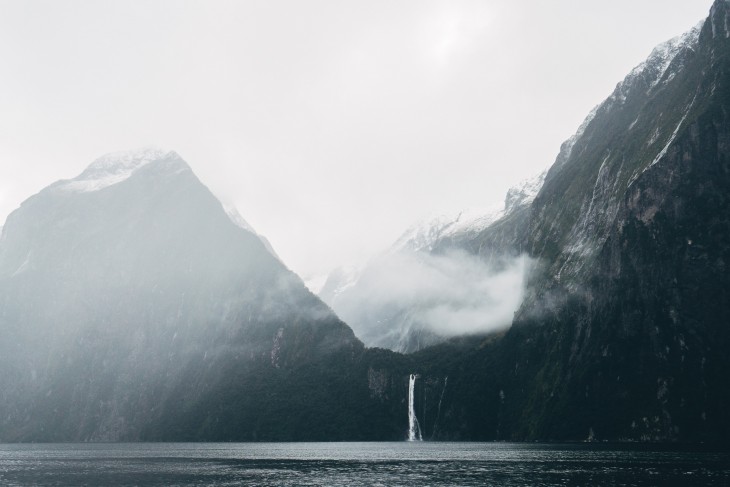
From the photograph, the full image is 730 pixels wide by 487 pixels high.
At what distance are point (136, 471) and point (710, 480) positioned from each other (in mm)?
100330

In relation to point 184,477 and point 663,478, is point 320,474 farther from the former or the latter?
point 663,478

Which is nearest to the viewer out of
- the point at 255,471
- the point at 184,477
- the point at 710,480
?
the point at 710,480

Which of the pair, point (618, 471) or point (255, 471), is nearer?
point (618, 471)

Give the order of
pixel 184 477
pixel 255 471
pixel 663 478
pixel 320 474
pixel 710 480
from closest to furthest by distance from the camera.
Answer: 1. pixel 710 480
2. pixel 663 478
3. pixel 184 477
4. pixel 320 474
5. pixel 255 471

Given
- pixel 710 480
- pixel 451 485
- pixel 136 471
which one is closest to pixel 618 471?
pixel 710 480

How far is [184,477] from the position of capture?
11888cm

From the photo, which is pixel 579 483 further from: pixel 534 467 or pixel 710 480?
pixel 534 467

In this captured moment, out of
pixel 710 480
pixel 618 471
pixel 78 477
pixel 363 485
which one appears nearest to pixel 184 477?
pixel 78 477

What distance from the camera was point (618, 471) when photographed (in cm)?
11912

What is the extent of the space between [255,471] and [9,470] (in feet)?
164

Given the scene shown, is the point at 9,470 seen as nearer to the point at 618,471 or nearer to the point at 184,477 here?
the point at 184,477

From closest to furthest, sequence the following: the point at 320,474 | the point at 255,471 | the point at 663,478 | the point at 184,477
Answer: the point at 663,478 < the point at 184,477 < the point at 320,474 < the point at 255,471

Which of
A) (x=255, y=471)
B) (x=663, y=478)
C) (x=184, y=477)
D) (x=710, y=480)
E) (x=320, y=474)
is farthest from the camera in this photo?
(x=255, y=471)

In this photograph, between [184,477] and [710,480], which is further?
[184,477]
